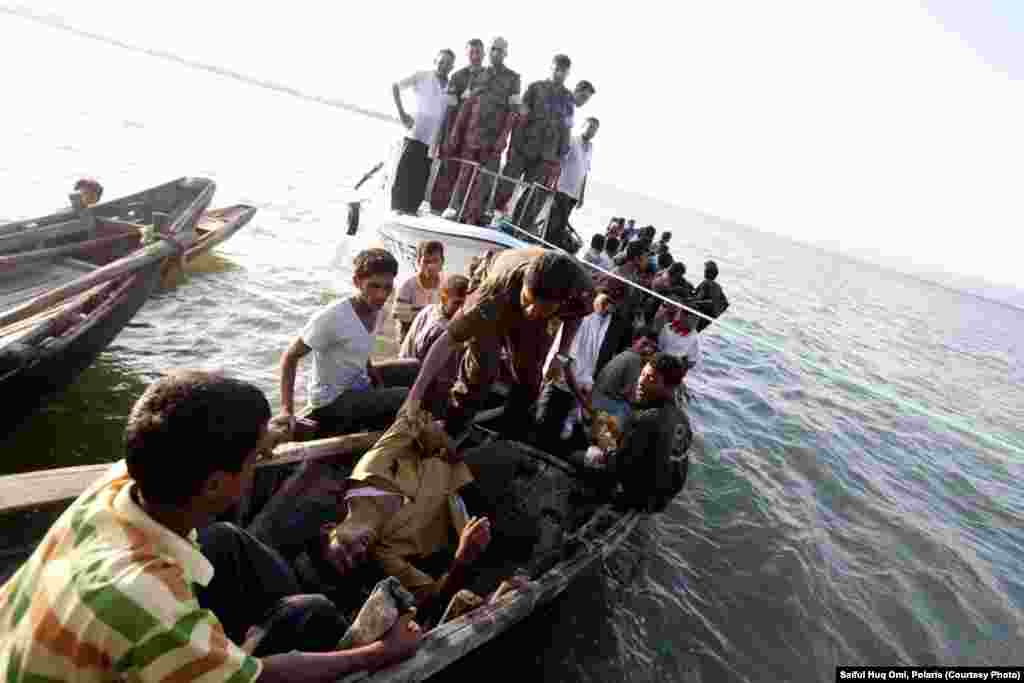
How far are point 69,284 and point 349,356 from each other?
2.22 m

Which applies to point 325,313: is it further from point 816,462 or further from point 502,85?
point 816,462

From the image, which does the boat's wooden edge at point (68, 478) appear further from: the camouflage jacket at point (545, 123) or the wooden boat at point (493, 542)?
the camouflage jacket at point (545, 123)

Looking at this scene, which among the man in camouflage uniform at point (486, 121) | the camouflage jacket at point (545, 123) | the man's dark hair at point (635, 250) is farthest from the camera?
the man's dark hair at point (635, 250)

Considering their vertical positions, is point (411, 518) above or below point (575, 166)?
below

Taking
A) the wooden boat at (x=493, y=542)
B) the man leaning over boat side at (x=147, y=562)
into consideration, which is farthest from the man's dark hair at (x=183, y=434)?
the wooden boat at (x=493, y=542)

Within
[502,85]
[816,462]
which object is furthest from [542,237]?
[816,462]

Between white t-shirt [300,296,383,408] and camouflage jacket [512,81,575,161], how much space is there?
623 cm

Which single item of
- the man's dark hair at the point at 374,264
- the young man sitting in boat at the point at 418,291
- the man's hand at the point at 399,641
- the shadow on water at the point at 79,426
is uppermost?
the man's dark hair at the point at 374,264

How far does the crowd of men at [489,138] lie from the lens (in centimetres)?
866

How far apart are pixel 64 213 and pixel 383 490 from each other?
6.33 metres

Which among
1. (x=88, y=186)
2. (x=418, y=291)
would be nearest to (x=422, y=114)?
(x=418, y=291)

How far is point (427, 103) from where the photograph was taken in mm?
8766

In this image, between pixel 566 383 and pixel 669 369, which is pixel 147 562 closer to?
pixel 669 369

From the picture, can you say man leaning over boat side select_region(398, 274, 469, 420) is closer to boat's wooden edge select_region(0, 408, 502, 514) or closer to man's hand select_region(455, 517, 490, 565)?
boat's wooden edge select_region(0, 408, 502, 514)
